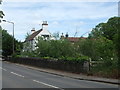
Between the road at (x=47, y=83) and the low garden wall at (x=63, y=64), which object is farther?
the low garden wall at (x=63, y=64)

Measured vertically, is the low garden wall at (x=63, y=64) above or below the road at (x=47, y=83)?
above

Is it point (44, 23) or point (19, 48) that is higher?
point (44, 23)

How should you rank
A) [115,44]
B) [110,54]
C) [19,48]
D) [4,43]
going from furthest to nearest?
1. [4,43]
2. [19,48]
3. [110,54]
4. [115,44]

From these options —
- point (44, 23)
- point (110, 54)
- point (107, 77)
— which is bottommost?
point (107, 77)

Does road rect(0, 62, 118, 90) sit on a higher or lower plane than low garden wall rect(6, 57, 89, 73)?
lower

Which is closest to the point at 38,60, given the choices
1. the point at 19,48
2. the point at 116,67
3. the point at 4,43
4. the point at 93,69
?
the point at 93,69

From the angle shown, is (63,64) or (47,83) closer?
(47,83)

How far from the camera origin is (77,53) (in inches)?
1681

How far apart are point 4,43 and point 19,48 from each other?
688 cm

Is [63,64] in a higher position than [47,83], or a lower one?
higher

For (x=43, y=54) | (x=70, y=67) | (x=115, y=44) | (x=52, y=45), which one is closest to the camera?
(x=115, y=44)

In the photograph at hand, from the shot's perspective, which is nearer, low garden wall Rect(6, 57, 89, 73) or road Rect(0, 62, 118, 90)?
road Rect(0, 62, 118, 90)

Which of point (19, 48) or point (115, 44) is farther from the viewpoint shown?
point (19, 48)

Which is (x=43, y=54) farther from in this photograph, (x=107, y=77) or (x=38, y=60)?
(x=107, y=77)
